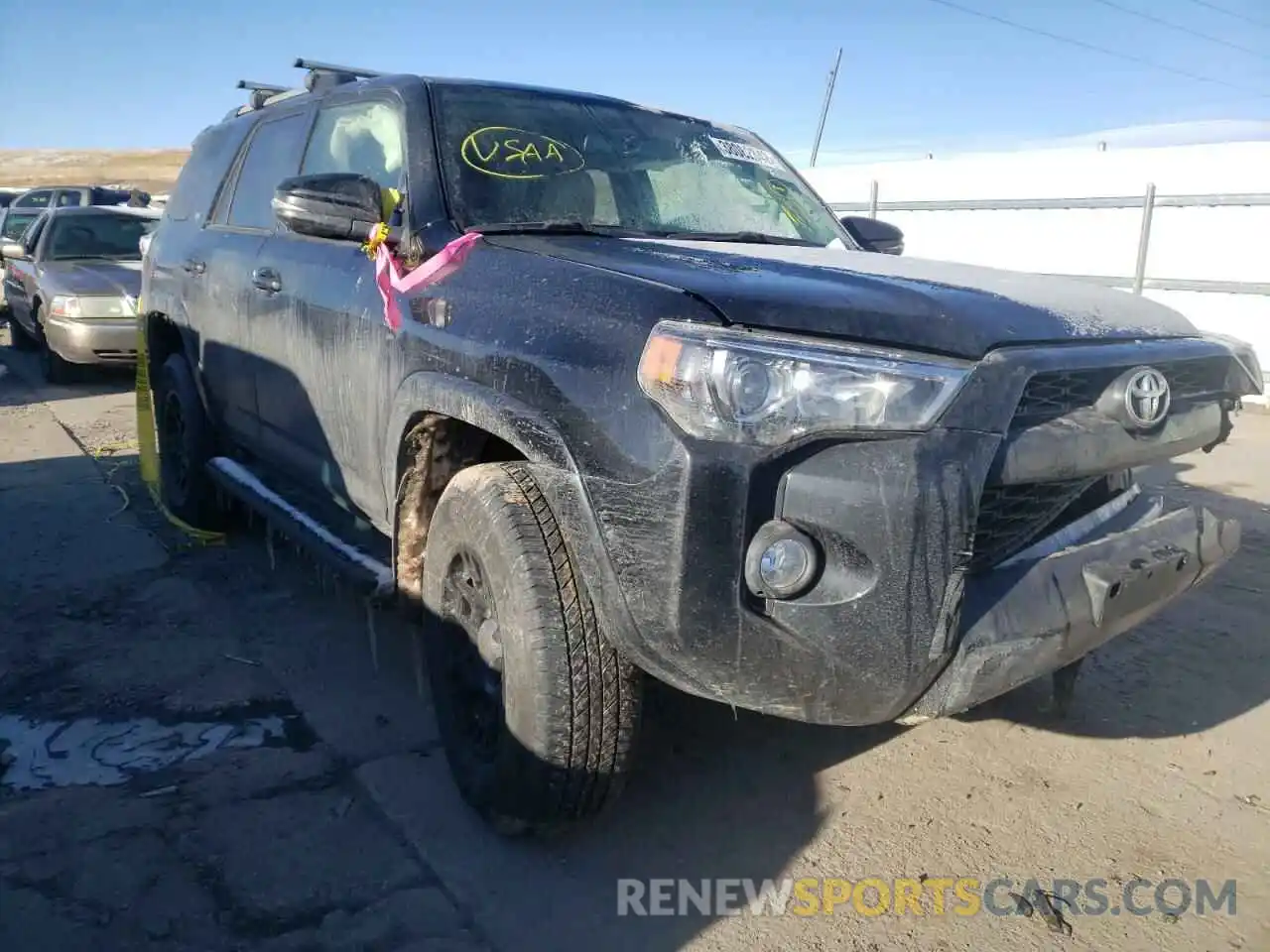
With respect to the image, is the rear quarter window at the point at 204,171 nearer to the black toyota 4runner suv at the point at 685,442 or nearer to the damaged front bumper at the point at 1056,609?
the black toyota 4runner suv at the point at 685,442

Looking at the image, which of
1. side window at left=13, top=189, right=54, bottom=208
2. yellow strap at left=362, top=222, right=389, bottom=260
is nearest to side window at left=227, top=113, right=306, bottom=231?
yellow strap at left=362, top=222, right=389, bottom=260

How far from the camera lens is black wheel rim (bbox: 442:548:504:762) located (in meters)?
2.70

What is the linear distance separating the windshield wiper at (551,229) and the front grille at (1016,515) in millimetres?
1385

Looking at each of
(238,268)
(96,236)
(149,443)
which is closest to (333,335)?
(238,268)

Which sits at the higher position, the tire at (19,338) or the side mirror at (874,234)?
the side mirror at (874,234)

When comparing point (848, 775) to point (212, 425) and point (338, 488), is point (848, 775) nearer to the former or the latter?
point (338, 488)

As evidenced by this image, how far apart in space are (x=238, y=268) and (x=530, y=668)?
2594 millimetres

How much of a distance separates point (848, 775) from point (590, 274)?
5.51 ft

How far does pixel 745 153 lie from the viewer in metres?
3.96

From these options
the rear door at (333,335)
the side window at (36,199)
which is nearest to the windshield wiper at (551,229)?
the rear door at (333,335)

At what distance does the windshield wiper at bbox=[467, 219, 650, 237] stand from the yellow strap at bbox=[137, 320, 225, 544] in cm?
297

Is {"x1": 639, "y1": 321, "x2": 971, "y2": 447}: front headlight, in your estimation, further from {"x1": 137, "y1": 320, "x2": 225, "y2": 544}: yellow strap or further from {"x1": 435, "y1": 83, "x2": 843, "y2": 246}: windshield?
{"x1": 137, "y1": 320, "x2": 225, "y2": 544}: yellow strap

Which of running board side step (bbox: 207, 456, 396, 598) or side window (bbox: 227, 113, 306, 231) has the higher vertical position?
side window (bbox: 227, 113, 306, 231)

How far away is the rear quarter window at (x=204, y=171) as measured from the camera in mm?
4738
